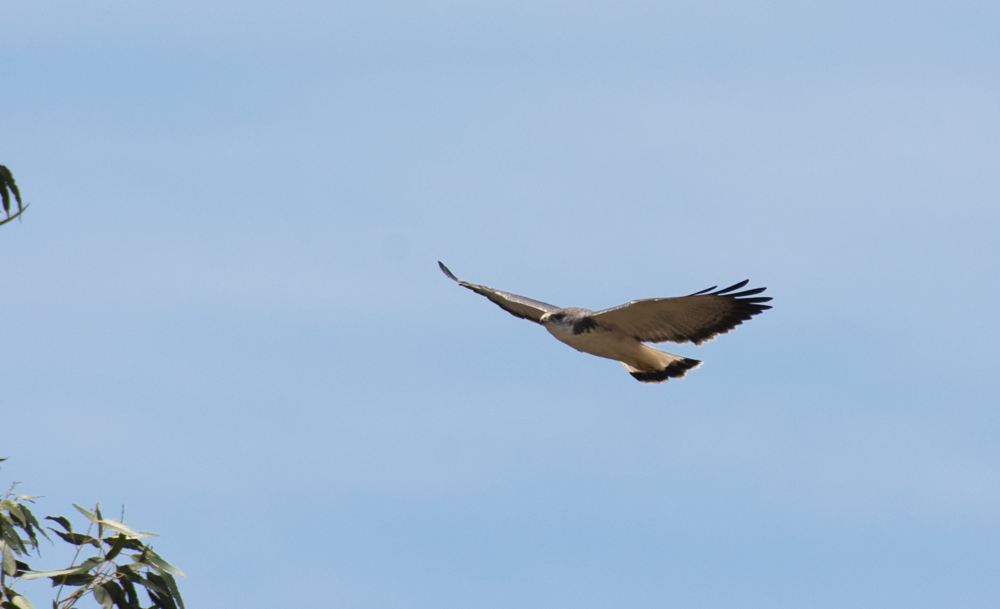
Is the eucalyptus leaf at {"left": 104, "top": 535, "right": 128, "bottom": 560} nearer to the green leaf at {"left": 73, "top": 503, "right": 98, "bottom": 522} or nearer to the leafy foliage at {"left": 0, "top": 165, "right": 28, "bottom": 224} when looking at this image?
the green leaf at {"left": 73, "top": 503, "right": 98, "bottom": 522}

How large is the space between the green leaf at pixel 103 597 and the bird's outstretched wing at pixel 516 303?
700 cm

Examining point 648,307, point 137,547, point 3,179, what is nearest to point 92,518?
point 137,547

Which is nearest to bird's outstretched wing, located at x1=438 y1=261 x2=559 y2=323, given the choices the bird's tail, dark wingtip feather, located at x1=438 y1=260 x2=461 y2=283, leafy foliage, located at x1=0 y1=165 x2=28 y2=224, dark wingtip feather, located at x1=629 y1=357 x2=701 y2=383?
dark wingtip feather, located at x1=438 y1=260 x2=461 y2=283

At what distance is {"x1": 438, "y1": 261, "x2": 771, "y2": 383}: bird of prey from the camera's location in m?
10.7

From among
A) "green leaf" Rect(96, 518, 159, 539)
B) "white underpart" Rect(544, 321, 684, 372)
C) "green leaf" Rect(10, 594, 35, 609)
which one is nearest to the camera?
"green leaf" Rect(10, 594, 35, 609)

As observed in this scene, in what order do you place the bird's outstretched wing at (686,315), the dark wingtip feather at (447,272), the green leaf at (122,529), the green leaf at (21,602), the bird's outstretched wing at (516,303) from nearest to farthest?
the green leaf at (21,602) → the green leaf at (122,529) → the bird's outstretched wing at (686,315) → the bird's outstretched wing at (516,303) → the dark wingtip feather at (447,272)

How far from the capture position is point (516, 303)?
1302 cm

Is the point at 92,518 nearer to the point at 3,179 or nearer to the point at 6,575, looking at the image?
the point at 6,575

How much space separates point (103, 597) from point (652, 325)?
640 cm

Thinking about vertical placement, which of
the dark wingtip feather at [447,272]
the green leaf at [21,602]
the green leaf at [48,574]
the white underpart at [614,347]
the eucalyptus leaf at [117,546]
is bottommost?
the green leaf at [21,602]

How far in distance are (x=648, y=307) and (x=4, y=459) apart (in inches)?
244

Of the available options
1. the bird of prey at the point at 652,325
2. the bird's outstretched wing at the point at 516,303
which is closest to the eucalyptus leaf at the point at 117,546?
the bird of prey at the point at 652,325

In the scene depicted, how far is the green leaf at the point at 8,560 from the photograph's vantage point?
18.3 ft

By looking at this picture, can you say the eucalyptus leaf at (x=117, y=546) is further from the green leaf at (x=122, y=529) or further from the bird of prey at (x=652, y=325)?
the bird of prey at (x=652, y=325)
